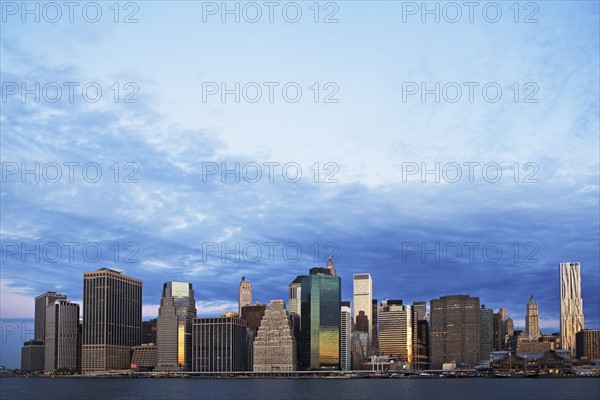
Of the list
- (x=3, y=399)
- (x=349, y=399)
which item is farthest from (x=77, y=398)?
(x=349, y=399)

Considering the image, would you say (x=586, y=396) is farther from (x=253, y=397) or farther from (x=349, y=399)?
(x=253, y=397)

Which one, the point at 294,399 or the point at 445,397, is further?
the point at 445,397

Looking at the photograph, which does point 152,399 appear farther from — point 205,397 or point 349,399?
point 349,399

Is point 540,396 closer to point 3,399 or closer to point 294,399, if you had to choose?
point 294,399

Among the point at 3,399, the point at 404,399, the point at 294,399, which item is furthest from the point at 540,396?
the point at 3,399

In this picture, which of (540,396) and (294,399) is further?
(540,396)

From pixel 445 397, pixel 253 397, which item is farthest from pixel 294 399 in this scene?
pixel 445 397

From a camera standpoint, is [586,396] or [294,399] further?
[586,396]
